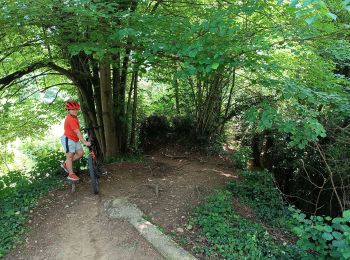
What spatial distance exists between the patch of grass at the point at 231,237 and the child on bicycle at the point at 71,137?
2532 millimetres

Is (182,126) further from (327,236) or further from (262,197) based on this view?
(327,236)

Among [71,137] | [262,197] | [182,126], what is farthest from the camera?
[182,126]

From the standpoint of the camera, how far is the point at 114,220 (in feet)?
16.3

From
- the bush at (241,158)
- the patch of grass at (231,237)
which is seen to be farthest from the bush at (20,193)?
the bush at (241,158)

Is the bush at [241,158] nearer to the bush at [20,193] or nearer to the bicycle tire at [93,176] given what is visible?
the bicycle tire at [93,176]

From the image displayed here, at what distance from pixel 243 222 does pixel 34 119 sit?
8582 millimetres

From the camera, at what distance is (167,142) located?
998 cm

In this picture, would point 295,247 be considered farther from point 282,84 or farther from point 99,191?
point 99,191

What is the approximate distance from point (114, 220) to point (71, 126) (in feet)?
6.19

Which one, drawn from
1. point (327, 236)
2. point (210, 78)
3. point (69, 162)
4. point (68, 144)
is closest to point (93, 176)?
point (69, 162)

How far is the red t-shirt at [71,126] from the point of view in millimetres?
5598

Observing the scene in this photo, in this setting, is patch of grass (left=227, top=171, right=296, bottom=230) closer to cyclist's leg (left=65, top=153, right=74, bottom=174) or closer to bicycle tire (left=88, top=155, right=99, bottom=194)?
bicycle tire (left=88, top=155, right=99, bottom=194)

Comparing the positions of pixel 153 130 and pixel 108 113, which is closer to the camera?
pixel 108 113

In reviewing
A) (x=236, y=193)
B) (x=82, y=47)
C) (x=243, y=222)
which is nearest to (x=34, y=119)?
(x=82, y=47)
